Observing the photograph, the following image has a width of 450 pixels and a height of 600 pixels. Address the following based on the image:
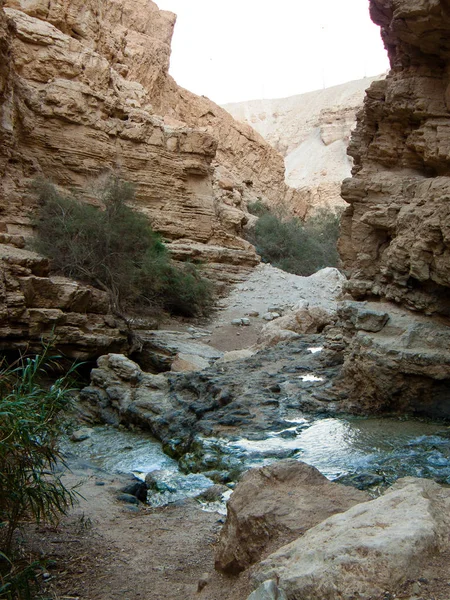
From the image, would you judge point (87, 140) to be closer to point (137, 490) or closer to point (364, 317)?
point (364, 317)

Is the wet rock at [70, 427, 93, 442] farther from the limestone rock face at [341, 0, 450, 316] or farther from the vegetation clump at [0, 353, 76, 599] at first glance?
the vegetation clump at [0, 353, 76, 599]

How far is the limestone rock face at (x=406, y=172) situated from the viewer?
22.5 feet

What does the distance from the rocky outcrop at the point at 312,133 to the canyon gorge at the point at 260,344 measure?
21815 millimetres

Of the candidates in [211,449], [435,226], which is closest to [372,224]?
[435,226]

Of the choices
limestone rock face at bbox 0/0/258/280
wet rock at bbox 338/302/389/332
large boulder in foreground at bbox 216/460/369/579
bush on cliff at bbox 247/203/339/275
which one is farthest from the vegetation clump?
bush on cliff at bbox 247/203/339/275

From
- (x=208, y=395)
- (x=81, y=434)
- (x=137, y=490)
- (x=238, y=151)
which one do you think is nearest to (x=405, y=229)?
(x=208, y=395)

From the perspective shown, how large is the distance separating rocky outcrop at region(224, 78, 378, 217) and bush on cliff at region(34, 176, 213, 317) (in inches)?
967

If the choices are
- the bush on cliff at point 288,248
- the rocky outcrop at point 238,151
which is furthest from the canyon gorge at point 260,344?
the rocky outcrop at point 238,151

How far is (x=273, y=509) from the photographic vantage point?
9.91 ft

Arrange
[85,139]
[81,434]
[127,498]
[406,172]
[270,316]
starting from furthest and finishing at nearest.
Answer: [85,139]
[270,316]
[406,172]
[81,434]
[127,498]

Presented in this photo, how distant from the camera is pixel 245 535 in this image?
9.66 ft

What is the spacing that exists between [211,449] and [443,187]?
414 centimetres

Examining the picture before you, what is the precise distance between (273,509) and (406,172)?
735 cm

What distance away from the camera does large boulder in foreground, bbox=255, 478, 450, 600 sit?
6.62 feet
